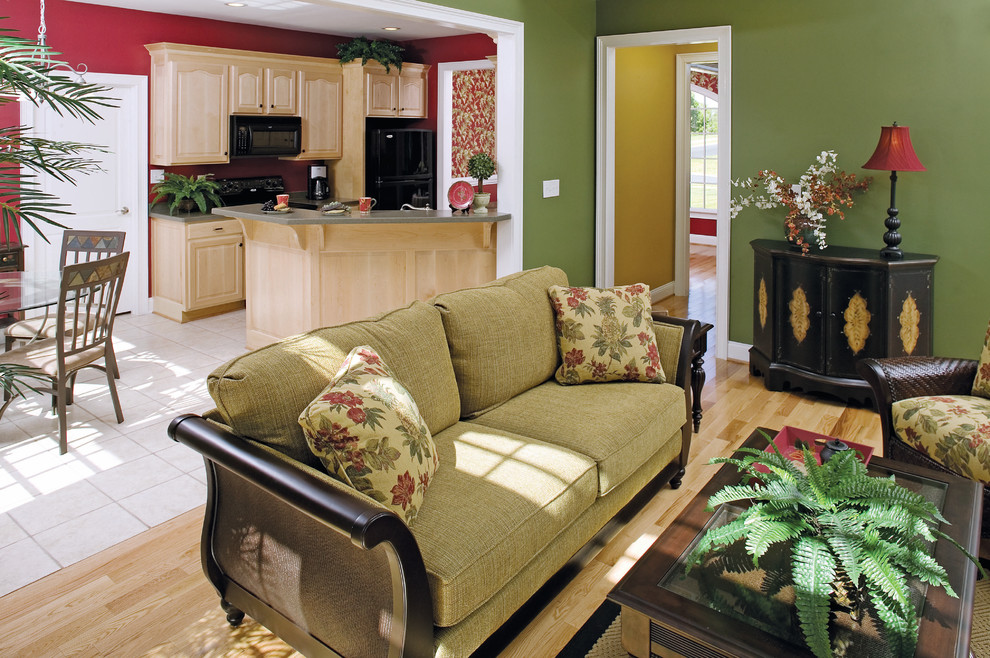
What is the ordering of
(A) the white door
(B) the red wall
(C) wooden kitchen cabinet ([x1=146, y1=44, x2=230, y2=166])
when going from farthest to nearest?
(B) the red wall < (C) wooden kitchen cabinet ([x1=146, y1=44, x2=230, y2=166]) < (A) the white door

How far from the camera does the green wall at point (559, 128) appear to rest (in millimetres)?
5230

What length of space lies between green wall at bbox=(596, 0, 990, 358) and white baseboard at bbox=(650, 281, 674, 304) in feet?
6.39

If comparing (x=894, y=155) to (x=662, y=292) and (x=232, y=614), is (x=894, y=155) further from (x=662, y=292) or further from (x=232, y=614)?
(x=232, y=614)

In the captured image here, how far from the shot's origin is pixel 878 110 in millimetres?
4723

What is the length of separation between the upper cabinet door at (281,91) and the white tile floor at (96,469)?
275 centimetres

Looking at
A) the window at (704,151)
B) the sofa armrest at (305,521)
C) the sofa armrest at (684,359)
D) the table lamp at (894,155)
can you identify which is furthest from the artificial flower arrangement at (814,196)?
the window at (704,151)

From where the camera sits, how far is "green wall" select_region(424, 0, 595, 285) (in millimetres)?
5230

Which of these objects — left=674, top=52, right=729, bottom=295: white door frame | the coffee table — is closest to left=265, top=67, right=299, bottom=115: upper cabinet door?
left=674, top=52, right=729, bottom=295: white door frame

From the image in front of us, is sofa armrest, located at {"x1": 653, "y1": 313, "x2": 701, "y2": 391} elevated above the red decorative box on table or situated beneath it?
elevated above

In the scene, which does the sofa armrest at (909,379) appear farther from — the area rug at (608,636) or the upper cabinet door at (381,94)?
the upper cabinet door at (381,94)

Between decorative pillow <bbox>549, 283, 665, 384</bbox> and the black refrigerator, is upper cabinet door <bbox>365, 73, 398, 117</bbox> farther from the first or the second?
decorative pillow <bbox>549, 283, 665, 384</bbox>

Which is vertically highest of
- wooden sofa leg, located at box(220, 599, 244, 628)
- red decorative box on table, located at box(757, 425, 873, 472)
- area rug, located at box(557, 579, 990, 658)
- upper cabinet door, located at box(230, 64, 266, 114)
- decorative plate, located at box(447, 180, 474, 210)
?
upper cabinet door, located at box(230, 64, 266, 114)

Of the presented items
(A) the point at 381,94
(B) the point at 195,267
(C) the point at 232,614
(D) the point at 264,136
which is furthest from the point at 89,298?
(A) the point at 381,94

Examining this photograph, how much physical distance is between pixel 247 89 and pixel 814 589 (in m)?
6.48
